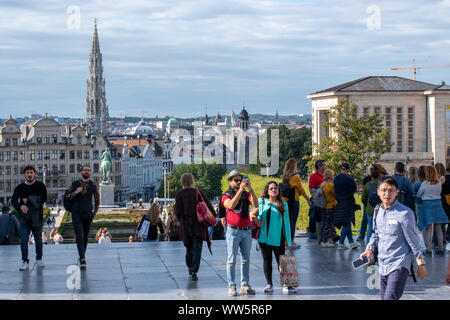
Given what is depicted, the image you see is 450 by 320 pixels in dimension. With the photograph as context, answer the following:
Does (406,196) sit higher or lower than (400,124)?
lower

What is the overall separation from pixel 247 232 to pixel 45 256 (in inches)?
237

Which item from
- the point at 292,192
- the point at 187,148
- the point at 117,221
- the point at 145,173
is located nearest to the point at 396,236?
the point at 292,192

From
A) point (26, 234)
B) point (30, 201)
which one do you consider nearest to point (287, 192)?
point (30, 201)

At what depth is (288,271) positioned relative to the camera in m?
11.6

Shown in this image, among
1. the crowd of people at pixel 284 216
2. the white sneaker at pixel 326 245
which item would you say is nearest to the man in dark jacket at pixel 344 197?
the crowd of people at pixel 284 216

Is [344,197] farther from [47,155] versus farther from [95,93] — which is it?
[95,93]

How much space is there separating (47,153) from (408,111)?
190 ft

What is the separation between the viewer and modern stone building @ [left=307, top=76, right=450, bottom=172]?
70625 millimetres

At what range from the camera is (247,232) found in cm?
1157

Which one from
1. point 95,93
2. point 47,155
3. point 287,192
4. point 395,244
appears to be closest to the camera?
point 395,244

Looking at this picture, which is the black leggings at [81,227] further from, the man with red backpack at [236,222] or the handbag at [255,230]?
the handbag at [255,230]

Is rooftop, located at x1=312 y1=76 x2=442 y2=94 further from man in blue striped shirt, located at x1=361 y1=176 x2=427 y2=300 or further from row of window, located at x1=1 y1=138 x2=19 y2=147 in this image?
man in blue striped shirt, located at x1=361 y1=176 x2=427 y2=300

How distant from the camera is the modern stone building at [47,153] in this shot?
111438 mm
